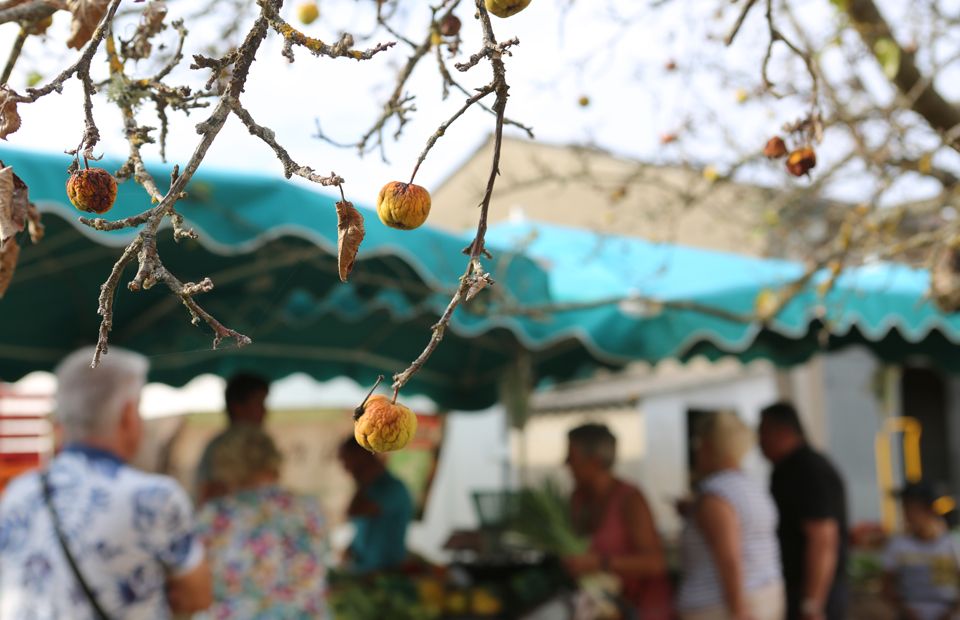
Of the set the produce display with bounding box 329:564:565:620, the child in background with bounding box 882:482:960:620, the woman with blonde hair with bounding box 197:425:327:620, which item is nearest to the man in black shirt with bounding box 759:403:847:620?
the child in background with bounding box 882:482:960:620

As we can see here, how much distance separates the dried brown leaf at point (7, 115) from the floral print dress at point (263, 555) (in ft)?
7.67

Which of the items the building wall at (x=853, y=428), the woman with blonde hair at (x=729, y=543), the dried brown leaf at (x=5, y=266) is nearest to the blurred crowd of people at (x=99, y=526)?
the dried brown leaf at (x=5, y=266)

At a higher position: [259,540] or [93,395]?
[93,395]

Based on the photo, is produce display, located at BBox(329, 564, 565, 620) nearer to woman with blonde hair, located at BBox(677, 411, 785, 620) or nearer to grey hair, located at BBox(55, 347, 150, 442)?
woman with blonde hair, located at BBox(677, 411, 785, 620)

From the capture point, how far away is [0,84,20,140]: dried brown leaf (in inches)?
31.1

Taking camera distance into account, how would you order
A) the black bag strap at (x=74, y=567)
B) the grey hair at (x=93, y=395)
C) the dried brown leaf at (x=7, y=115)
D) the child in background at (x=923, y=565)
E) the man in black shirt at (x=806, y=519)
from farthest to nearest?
the child in background at (x=923, y=565) → the man in black shirt at (x=806, y=519) → the grey hair at (x=93, y=395) → the black bag strap at (x=74, y=567) → the dried brown leaf at (x=7, y=115)

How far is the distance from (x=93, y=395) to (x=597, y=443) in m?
2.21

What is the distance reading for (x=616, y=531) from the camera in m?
3.59

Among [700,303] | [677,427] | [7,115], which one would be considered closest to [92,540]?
[7,115]

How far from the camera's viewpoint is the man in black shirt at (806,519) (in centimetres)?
335

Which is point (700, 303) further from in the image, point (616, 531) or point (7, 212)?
point (7, 212)

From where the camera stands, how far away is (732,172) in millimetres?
3064

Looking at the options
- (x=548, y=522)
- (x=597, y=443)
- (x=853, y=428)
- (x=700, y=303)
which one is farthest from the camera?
(x=853, y=428)

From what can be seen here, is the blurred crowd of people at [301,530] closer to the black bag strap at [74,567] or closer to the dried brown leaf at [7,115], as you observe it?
the black bag strap at [74,567]
